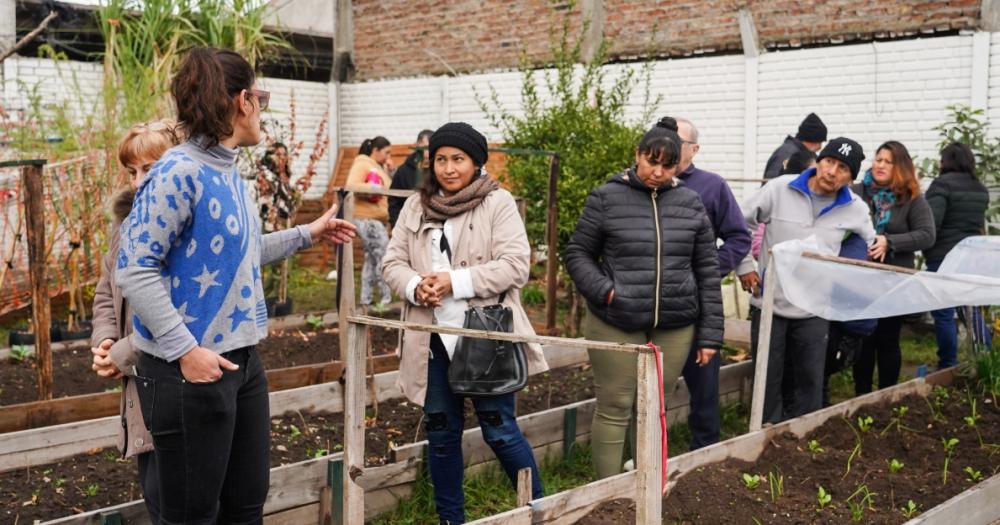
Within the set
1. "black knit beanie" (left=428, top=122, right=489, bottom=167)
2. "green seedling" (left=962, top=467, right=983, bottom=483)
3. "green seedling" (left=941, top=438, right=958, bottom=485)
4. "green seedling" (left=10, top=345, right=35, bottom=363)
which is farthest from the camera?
"green seedling" (left=10, top=345, right=35, bottom=363)

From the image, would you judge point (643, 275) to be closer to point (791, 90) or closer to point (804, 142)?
point (804, 142)

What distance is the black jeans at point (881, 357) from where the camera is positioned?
18.6 ft

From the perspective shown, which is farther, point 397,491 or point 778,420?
point 778,420

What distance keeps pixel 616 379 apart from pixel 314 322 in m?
3.80

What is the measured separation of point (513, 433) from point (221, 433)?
1332 mm

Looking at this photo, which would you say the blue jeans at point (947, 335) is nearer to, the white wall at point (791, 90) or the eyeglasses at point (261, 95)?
the white wall at point (791, 90)

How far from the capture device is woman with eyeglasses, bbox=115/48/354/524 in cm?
233

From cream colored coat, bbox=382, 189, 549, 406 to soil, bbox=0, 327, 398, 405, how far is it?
9.15ft

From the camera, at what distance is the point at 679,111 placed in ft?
31.4

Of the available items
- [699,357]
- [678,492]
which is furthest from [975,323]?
[678,492]

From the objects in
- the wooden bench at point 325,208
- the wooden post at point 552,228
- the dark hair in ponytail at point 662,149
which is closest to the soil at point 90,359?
the wooden post at point 552,228

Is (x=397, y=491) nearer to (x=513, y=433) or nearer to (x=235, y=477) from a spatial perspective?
(x=513, y=433)

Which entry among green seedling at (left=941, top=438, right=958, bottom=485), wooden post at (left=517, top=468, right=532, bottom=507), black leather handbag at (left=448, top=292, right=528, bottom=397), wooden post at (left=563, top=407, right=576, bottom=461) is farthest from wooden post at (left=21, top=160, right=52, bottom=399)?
green seedling at (left=941, top=438, right=958, bottom=485)

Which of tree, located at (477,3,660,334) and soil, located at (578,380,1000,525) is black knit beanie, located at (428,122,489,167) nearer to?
soil, located at (578,380,1000,525)
